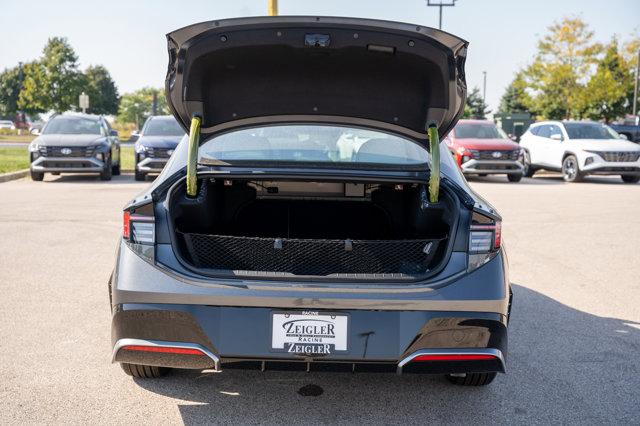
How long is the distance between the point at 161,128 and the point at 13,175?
12.4ft

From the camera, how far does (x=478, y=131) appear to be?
1798 cm

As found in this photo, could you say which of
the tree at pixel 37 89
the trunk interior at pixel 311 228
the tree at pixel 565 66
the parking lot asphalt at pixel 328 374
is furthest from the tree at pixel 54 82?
the trunk interior at pixel 311 228

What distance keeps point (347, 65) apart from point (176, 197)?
1.07m

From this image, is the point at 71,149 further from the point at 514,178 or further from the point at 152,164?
the point at 514,178

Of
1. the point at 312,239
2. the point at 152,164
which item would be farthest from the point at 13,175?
the point at 312,239

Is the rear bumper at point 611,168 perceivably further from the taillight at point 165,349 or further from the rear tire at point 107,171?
the taillight at point 165,349

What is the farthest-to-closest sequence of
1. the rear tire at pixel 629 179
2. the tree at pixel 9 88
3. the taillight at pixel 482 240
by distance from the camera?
the tree at pixel 9 88
the rear tire at pixel 629 179
the taillight at pixel 482 240

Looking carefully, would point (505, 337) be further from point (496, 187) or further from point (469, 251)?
point (496, 187)

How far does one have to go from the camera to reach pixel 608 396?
11.2ft

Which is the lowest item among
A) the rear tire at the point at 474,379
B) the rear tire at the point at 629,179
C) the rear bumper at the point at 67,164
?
the rear tire at the point at 474,379

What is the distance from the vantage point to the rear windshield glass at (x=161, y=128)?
16750 millimetres

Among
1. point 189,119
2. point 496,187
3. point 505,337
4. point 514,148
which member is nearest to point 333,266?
point 505,337

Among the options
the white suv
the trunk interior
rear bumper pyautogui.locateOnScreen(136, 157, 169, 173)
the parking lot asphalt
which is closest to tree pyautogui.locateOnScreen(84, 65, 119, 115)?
rear bumper pyautogui.locateOnScreen(136, 157, 169, 173)

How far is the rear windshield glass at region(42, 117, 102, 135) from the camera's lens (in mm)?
16672
